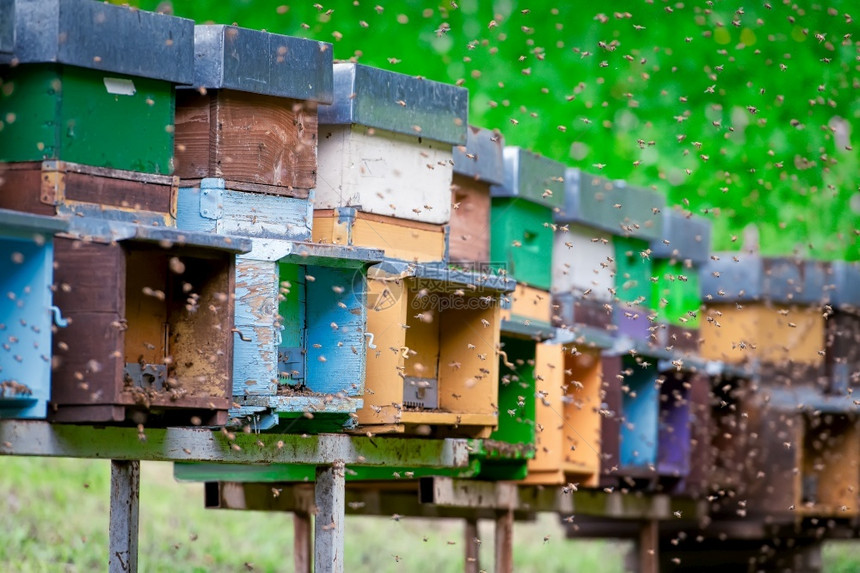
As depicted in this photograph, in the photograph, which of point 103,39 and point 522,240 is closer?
point 103,39

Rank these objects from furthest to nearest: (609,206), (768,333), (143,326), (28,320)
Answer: (768,333) → (609,206) → (143,326) → (28,320)

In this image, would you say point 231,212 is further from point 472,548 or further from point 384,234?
point 472,548

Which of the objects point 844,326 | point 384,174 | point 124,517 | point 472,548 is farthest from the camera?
point 844,326

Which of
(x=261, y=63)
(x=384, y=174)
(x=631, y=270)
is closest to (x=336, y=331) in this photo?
(x=384, y=174)

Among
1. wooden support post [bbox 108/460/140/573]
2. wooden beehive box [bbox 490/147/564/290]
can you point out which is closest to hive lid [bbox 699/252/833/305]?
wooden beehive box [bbox 490/147/564/290]

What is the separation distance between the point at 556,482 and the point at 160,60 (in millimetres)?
5508

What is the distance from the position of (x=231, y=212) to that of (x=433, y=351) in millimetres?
2328

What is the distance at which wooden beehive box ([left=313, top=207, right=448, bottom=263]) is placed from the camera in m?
8.20

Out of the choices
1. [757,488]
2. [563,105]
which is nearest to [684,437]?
[757,488]

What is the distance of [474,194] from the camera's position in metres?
9.92

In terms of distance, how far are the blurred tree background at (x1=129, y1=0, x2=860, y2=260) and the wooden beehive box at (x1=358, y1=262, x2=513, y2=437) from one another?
309 inches

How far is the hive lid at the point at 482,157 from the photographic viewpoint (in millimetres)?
9570

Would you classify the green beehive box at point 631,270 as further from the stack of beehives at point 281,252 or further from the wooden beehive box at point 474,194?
the wooden beehive box at point 474,194

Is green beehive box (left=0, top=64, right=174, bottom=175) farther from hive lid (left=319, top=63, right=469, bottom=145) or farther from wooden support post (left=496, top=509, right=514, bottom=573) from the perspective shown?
wooden support post (left=496, top=509, right=514, bottom=573)
